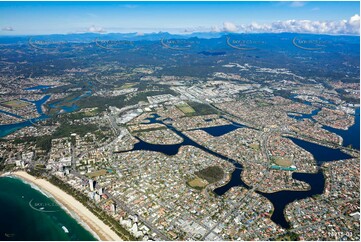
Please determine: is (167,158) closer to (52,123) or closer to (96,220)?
(96,220)

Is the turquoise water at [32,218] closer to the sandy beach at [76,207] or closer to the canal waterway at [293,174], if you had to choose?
the sandy beach at [76,207]

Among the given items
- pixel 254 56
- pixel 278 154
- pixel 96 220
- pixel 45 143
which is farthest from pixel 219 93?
pixel 254 56

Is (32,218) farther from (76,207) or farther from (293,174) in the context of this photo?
(293,174)

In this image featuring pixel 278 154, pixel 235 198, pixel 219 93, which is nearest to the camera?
pixel 235 198

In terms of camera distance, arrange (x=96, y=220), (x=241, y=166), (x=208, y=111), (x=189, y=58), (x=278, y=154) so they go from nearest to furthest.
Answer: (x=96, y=220) < (x=241, y=166) < (x=278, y=154) < (x=208, y=111) < (x=189, y=58)

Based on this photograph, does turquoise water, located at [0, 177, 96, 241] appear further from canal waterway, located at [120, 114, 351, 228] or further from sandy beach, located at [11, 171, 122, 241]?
canal waterway, located at [120, 114, 351, 228]

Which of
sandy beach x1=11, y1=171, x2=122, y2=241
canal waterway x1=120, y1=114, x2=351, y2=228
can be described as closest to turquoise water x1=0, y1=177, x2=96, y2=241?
sandy beach x1=11, y1=171, x2=122, y2=241

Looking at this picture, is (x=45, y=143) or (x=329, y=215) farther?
(x=45, y=143)
